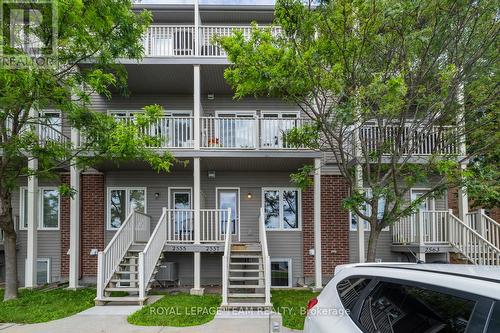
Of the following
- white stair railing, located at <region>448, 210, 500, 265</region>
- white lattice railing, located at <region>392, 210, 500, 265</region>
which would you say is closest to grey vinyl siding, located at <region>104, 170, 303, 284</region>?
white lattice railing, located at <region>392, 210, 500, 265</region>

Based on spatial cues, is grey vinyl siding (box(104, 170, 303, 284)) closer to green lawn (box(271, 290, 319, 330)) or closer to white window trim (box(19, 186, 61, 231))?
white window trim (box(19, 186, 61, 231))

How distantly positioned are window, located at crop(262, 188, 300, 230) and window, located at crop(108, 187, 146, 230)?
4.10m

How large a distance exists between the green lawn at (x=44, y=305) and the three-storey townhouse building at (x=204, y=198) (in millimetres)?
863

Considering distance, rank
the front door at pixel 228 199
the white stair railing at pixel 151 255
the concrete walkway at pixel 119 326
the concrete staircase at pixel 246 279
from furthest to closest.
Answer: the front door at pixel 228 199, the white stair railing at pixel 151 255, the concrete staircase at pixel 246 279, the concrete walkway at pixel 119 326

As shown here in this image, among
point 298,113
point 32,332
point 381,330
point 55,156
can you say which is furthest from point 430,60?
point 32,332

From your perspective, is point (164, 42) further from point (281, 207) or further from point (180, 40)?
point (281, 207)

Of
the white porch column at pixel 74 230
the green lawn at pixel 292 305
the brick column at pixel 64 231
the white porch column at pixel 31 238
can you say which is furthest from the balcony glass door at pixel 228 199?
the white porch column at pixel 31 238

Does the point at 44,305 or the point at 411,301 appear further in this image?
the point at 44,305

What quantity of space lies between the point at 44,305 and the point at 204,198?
17.8 feet

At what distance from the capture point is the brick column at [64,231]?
38.9ft

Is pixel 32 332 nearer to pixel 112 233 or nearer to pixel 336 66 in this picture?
pixel 112 233
